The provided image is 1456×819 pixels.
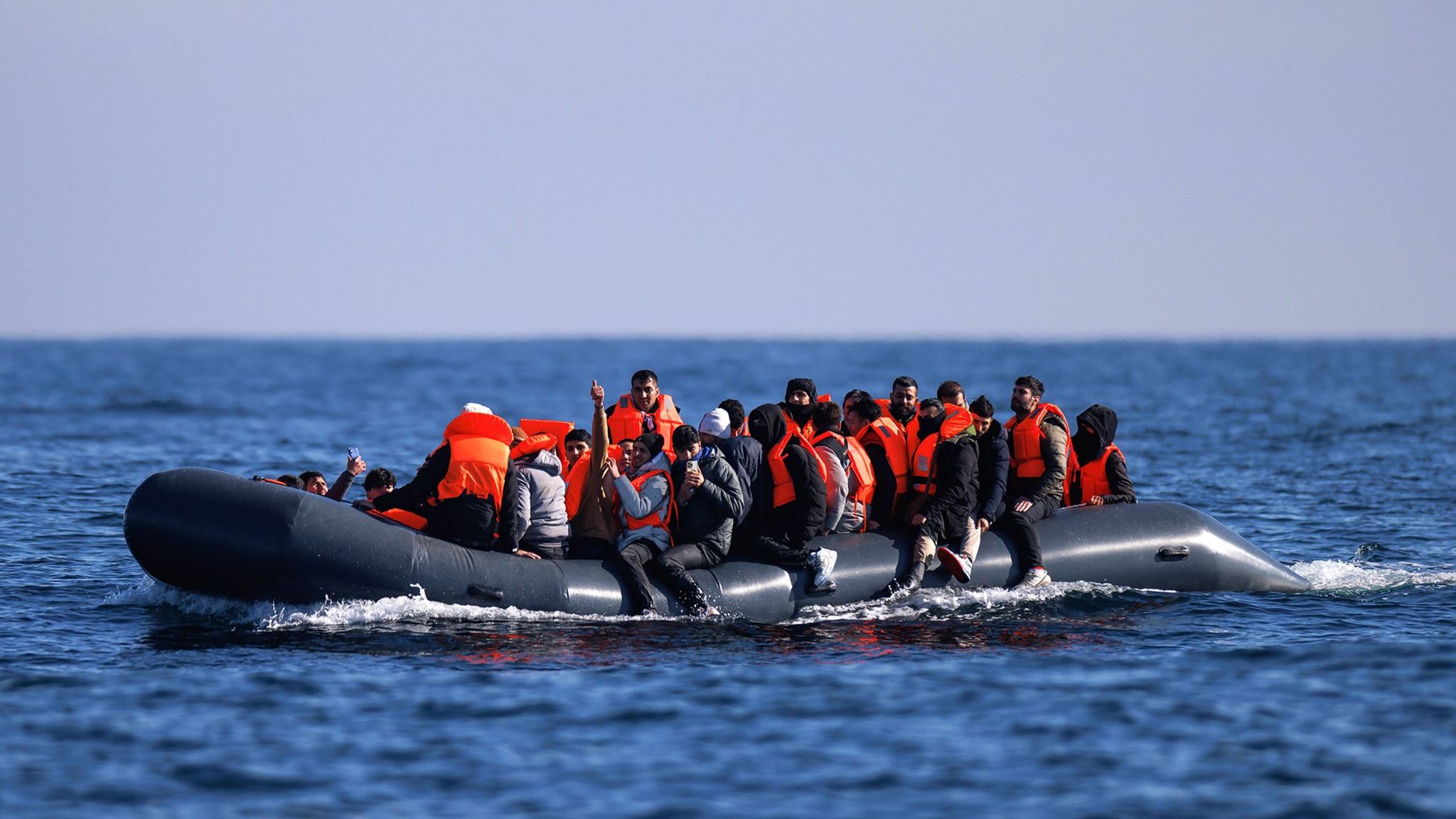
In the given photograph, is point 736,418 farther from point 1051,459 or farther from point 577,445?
point 1051,459

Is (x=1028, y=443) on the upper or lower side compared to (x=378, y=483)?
upper

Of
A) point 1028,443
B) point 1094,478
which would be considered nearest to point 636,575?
point 1028,443

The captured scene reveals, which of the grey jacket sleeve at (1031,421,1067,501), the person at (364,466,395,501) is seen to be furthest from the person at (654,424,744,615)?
the grey jacket sleeve at (1031,421,1067,501)

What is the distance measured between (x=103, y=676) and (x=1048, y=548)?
771 centimetres

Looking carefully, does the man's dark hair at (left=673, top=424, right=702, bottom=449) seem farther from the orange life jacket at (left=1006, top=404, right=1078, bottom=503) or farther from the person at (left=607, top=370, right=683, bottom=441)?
the orange life jacket at (left=1006, top=404, right=1078, bottom=503)

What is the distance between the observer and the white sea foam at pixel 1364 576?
14039 mm

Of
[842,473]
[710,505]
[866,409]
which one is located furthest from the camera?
[866,409]

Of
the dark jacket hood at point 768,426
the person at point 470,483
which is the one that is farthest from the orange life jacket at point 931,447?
the person at point 470,483

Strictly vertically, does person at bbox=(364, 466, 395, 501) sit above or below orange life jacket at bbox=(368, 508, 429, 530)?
above

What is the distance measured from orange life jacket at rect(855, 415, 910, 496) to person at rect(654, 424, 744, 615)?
1568 millimetres

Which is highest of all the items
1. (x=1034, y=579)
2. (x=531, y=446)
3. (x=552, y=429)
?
(x=552, y=429)

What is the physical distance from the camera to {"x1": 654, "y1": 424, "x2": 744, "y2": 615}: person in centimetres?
1186

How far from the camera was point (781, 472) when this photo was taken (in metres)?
12.2

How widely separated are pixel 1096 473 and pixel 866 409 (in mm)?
2819
